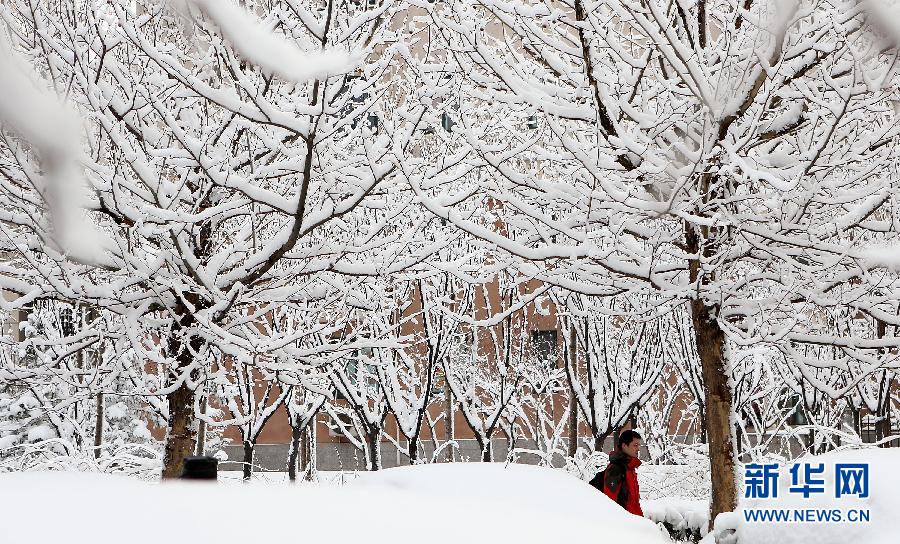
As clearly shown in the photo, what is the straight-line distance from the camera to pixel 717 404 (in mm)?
6504

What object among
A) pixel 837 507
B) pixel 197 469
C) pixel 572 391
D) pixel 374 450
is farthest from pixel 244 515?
pixel 572 391

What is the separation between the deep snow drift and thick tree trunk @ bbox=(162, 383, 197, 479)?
16.1 feet

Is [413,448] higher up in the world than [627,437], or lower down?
lower down

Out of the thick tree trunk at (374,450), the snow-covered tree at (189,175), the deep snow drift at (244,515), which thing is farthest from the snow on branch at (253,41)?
the thick tree trunk at (374,450)

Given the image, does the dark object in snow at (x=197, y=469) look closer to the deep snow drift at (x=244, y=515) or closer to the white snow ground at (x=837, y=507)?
the deep snow drift at (x=244, y=515)

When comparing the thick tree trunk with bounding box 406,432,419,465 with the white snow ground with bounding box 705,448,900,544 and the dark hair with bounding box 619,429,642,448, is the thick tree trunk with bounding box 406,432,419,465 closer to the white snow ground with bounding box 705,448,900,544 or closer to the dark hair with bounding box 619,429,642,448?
the dark hair with bounding box 619,429,642,448

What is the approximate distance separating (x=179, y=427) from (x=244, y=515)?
5.43 meters

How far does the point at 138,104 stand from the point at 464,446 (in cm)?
1846

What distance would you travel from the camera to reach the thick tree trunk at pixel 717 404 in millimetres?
6461

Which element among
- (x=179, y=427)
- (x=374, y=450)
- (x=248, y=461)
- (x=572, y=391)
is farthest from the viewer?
(x=572, y=391)

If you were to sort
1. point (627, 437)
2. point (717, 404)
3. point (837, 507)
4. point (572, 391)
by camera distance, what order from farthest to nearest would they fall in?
1. point (572, 391)
2. point (717, 404)
3. point (627, 437)
4. point (837, 507)

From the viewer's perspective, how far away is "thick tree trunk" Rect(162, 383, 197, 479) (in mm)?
6578

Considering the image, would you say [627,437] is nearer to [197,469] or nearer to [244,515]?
[197,469]

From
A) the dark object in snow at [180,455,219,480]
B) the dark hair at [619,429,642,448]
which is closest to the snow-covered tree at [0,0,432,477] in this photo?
the dark hair at [619,429,642,448]
